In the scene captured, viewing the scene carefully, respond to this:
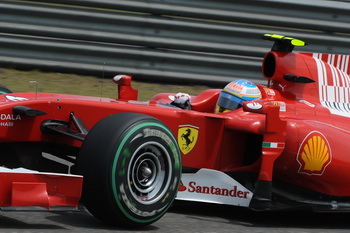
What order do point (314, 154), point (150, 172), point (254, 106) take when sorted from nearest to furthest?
1. point (150, 172)
2. point (254, 106)
3. point (314, 154)

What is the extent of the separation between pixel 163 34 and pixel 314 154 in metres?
3.56

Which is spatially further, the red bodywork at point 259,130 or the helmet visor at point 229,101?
the helmet visor at point 229,101

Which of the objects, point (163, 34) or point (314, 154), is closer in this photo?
point (314, 154)

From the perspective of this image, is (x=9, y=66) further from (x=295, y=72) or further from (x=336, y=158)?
(x=336, y=158)

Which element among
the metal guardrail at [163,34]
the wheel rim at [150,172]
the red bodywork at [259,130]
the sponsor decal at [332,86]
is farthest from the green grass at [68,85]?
the wheel rim at [150,172]

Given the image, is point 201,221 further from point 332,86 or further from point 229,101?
point 332,86

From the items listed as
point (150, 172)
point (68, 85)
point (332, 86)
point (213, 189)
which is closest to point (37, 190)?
point (150, 172)

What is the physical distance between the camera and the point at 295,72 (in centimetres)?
591

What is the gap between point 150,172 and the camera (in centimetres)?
444

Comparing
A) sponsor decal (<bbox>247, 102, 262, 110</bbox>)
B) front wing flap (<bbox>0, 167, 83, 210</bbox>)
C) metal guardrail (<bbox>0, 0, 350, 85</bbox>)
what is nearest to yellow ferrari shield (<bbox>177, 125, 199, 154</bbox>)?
sponsor decal (<bbox>247, 102, 262, 110</bbox>)

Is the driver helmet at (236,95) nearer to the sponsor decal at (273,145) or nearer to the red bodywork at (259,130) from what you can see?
the red bodywork at (259,130)

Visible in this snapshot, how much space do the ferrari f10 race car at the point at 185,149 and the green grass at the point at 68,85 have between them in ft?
7.48

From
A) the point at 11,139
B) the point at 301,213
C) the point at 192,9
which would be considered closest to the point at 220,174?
the point at 301,213

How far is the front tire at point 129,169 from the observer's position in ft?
13.6
